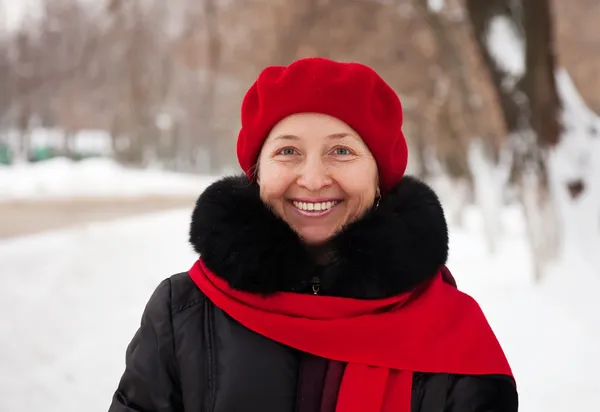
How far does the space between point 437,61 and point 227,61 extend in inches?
155

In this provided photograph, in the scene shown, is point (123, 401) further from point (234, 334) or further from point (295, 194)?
point (295, 194)

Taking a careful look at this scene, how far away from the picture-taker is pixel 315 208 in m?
1.73

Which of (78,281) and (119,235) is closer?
(78,281)

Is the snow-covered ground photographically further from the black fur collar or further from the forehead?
the forehead

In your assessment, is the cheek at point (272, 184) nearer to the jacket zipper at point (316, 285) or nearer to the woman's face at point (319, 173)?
the woman's face at point (319, 173)

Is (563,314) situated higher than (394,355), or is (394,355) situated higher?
(394,355)

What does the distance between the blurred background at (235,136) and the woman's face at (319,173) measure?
2.60 m

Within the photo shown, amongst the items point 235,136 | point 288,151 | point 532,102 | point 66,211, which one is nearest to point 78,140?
point 66,211

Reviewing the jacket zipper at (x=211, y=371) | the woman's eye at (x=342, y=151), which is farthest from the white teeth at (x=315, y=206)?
the jacket zipper at (x=211, y=371)

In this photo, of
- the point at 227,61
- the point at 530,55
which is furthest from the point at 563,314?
the point at 227,61

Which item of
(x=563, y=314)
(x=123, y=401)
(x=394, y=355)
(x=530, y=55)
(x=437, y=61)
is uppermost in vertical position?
(x=437, y=61)

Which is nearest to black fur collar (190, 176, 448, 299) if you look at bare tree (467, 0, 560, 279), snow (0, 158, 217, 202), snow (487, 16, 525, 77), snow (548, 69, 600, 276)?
snow (548, 69, 600, 276)

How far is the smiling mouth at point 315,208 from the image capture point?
67.9 inches

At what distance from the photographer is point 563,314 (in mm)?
5402
